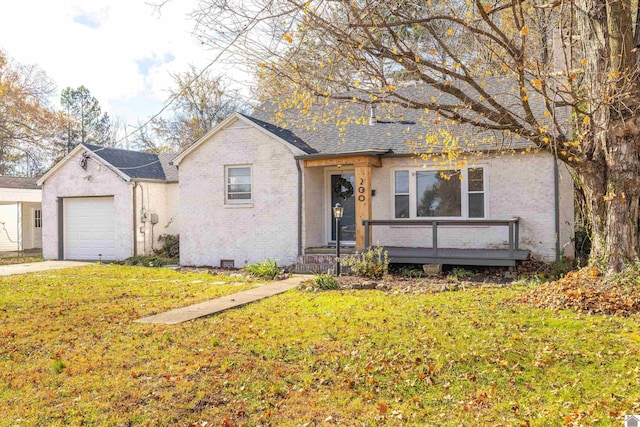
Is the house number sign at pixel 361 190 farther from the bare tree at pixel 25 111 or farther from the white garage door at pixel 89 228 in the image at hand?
the bare tree at pixel 25 111

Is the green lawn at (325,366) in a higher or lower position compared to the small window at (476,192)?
lower

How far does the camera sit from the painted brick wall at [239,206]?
14500mm

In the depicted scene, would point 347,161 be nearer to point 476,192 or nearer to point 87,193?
point 476,192

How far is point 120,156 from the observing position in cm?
1938

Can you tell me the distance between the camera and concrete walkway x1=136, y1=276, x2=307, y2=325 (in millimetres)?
7906

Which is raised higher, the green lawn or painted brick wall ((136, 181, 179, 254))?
painted brick wall ((136, 181, 179, 254))

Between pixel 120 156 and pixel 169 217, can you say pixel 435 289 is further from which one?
pixel 120 156

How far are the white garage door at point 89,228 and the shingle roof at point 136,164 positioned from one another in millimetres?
1361

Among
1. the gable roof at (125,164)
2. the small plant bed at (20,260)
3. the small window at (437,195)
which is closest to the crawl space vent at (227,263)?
the gable roof at (125,164)

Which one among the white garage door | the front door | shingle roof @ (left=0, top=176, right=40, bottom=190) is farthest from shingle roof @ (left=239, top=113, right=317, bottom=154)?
shingle roof @ (left=0, top=176, right=40, bottom=190)

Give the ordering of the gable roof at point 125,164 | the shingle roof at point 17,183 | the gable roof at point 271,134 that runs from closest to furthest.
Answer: the gable roof at point 271,134 < the gable roof at point 125,164 < the shingle roof at point 17,183

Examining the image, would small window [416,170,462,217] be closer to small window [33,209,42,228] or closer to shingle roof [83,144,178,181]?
shingle roof [83,144,178,181]

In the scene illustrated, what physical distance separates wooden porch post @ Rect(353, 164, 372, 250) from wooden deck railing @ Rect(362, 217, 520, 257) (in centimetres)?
26

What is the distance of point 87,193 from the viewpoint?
18594mm
